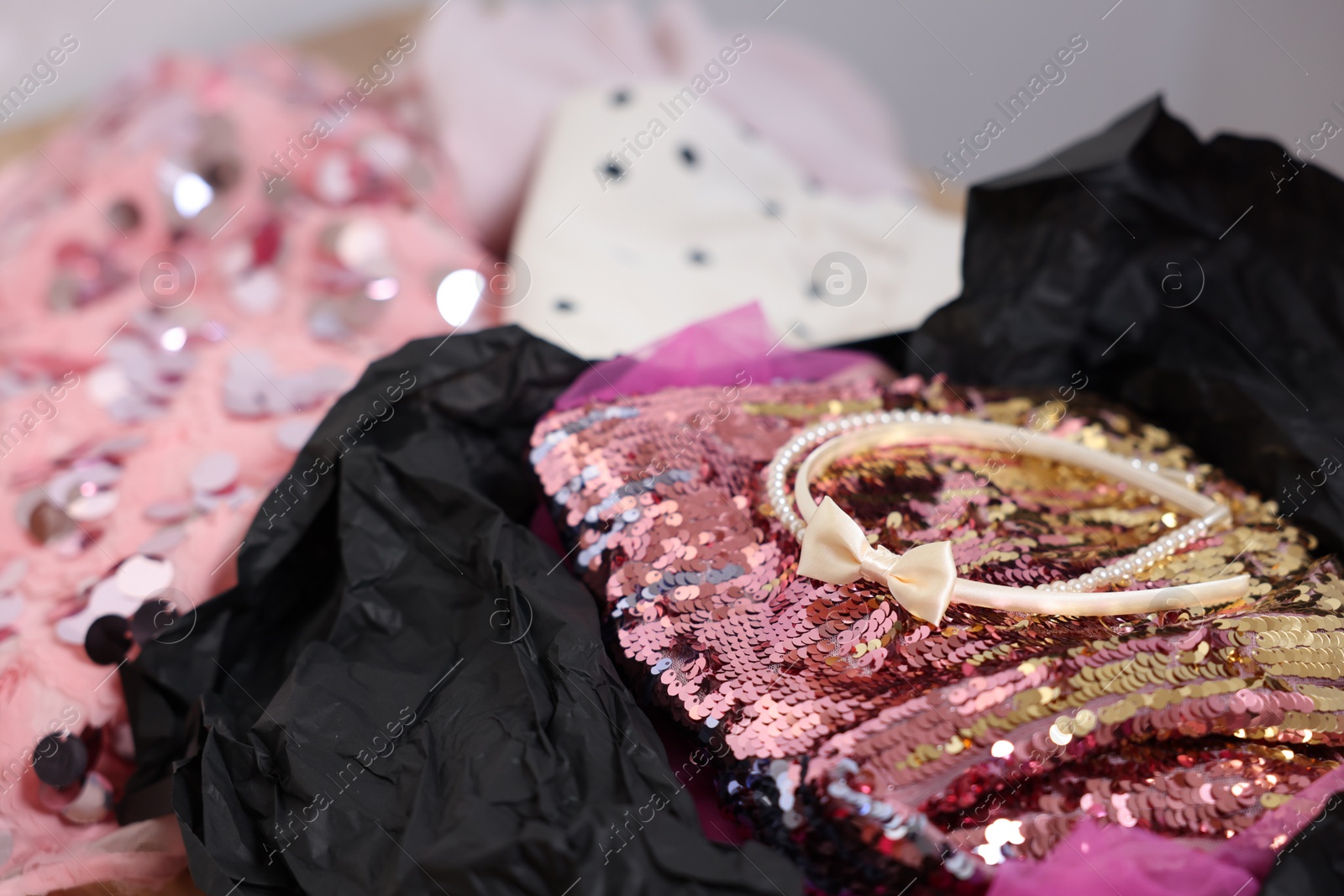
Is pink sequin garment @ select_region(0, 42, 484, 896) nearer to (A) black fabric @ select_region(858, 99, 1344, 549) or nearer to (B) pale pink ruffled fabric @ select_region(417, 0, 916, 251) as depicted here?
(B) pale pink ruffled fabric @ select_region(417, 0, 916, 251)

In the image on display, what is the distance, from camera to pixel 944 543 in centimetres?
50

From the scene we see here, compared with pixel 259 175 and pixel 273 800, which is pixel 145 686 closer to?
pixel 273 800

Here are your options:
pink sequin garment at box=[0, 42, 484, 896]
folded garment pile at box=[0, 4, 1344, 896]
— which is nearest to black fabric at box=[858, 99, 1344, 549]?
folded garment pile at box=[0, 4, 1344, 896]

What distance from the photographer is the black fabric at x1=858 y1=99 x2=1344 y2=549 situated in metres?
0.75

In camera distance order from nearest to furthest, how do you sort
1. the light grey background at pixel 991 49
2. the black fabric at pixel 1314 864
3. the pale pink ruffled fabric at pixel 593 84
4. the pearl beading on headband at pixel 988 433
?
1. the black fabric at pixel 1314 864
2. the pearl beading on headband at pixel 988 433
3. the pale pink ruffled fabric at pixel 593 84
4. the light grey background at pixel 991 49

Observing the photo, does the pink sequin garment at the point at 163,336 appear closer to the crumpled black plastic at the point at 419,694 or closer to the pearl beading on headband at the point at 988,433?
the crumpled black plastic at the point at 419,694

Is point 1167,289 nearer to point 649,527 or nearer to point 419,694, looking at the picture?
point 649,527

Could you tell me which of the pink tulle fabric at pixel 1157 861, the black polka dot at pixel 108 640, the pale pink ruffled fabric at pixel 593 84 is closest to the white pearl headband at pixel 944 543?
the pink tulle fabric at pixel 1157 861

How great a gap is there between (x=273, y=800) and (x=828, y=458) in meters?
0.41

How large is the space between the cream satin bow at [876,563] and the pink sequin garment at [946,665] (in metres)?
0.02

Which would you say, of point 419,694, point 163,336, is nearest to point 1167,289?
point 419,694

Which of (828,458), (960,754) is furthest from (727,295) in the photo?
(960,754)

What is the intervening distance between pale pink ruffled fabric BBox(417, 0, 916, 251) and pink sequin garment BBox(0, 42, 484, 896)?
0.08 m

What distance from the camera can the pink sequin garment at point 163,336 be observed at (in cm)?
63
